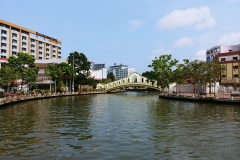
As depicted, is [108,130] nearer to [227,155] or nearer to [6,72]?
[227,155]

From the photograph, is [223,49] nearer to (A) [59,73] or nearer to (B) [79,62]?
(B) [79,62]

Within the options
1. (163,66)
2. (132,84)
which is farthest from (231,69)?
(132,84)

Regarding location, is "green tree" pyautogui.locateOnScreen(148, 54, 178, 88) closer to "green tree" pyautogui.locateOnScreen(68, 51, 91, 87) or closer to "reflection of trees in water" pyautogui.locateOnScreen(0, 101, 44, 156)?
"green tree" pyautogui.locateOnScreen(68, 51, 91, 87)

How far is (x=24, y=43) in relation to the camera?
10900 centimetres

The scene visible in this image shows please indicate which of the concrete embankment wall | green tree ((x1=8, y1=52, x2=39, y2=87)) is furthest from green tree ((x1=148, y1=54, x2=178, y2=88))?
green tree ((x1=8, y1=52, x2=39, y2=87))

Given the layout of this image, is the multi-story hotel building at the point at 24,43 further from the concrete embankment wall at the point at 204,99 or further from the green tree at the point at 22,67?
the concrete embankment wall at the point at 204,99

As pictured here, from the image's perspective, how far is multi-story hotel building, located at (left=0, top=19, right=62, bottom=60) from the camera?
9831 centimetres

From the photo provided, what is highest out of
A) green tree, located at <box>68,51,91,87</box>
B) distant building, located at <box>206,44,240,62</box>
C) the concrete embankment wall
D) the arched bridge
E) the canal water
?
distant building, located at <box>206,44,240,62</box>

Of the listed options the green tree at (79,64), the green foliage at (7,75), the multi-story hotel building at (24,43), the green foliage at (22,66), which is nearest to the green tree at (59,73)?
the green tree at (79,64)

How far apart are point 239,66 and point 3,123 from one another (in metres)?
70.9

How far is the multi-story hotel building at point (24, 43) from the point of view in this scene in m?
98.3

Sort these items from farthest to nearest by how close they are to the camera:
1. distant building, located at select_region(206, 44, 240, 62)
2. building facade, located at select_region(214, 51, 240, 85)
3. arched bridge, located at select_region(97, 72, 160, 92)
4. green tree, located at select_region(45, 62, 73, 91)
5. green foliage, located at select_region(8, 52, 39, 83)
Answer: arched bridge, located at select_region(97, 72, 160, 92), distant building, located at select_region(206, 44, 240, 62), building facade, located at select_region(214, 51, 240, 85), green tree, located at select_region(45, 62, 73, 91), green foliage, located at select_region(8, 52, 39, 83)

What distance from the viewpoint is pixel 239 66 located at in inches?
3105

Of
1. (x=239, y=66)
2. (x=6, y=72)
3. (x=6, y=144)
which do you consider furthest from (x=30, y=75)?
(x=239, y=66)
